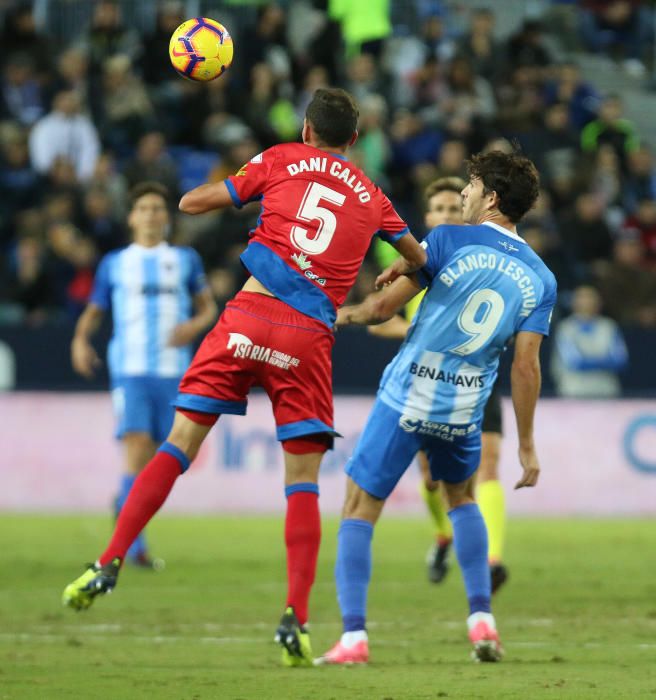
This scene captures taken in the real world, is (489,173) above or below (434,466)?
above

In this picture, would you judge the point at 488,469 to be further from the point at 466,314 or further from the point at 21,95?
the point at 21,95

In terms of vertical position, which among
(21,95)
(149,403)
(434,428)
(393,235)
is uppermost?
(21,95)

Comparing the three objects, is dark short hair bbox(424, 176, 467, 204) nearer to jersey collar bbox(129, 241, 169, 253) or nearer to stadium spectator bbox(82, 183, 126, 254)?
jersey collar bbox(129, 241, 169, 253)

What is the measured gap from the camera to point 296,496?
22.8ft

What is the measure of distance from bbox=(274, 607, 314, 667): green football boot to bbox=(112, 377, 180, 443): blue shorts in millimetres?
4763

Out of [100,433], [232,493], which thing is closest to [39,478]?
[100,433]

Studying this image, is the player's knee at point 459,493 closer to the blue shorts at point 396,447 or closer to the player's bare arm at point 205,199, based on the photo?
the blue shorts at point 396,447

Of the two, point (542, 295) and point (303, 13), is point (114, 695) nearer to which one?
point (542, 295)

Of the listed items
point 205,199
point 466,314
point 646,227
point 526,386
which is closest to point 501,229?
point 466,314

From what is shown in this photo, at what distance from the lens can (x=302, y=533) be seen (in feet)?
22.7

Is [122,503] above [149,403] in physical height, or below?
below

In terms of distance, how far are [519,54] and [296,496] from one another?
15.7m

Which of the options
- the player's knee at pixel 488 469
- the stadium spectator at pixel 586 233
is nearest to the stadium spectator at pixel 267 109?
the stadium spectator at pixel 586 233

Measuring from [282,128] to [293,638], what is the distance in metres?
13.1
